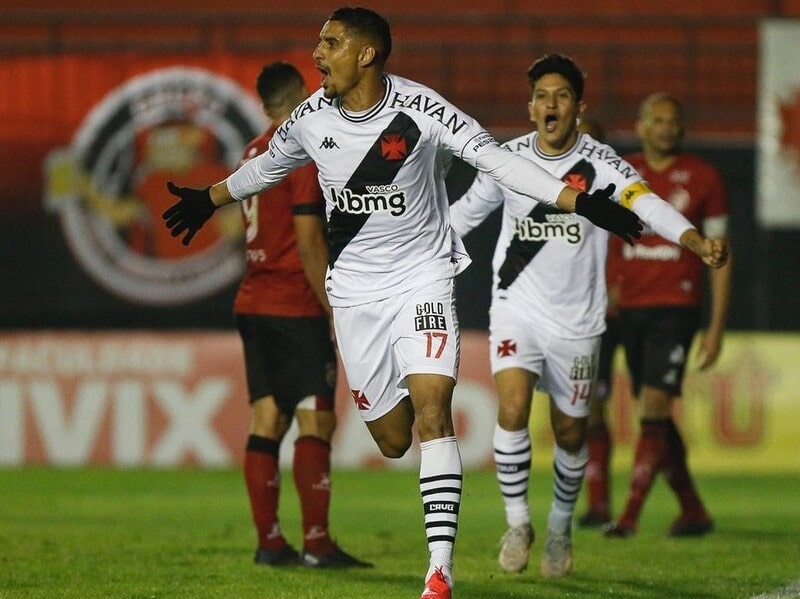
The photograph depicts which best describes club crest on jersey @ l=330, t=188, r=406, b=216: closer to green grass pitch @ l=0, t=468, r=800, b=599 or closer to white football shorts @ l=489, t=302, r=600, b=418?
white football shorts @ l=489, t=302, r=600, b=418

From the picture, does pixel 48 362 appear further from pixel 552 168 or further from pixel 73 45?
pixel 552 168

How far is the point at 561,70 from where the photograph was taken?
731cm

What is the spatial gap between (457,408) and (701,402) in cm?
205

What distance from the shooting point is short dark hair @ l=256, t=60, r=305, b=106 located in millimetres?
7797

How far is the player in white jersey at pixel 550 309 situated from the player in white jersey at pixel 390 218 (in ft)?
3.24

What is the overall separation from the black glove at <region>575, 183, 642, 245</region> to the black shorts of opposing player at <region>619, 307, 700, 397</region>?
3.51 meters

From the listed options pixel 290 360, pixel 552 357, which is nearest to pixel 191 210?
pixel 290 360

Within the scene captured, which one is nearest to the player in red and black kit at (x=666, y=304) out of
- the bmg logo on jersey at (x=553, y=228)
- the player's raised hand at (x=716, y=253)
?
the bmg logo on jersey at (x=553, y=228)

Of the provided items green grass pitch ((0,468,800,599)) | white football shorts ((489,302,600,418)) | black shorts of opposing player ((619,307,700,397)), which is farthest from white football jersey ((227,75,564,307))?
black shorts of opposing player ((619,307,700,397))

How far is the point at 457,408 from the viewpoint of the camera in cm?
1319

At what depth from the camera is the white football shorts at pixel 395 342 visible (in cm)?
613

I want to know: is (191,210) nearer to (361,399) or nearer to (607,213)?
(361,399)

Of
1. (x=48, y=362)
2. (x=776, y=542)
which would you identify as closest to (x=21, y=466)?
(x=48, y=362)

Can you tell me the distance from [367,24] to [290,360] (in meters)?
2.07
